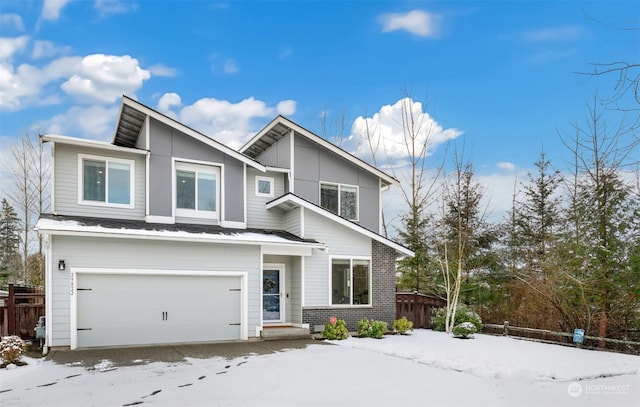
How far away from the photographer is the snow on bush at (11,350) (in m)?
9.16

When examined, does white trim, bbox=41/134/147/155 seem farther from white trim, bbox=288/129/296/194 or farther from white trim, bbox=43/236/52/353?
white trim, bbox=288/129/296/194

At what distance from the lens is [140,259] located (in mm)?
11859

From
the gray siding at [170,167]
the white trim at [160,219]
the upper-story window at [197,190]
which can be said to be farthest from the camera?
the upper-story window at [197,190]

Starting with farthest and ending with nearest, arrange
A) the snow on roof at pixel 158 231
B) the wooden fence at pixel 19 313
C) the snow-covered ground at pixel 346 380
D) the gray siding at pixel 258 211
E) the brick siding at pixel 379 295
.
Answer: the gray siding at pixel 258 211
the brick siding at pixel 379 295
the wooden fence at pixel 19 313
the snow on roof at pixel 158 231
the snow-covered ground at pixel 346 380

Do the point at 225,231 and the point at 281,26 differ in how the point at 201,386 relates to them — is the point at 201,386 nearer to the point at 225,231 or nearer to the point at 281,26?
the point at 225,231

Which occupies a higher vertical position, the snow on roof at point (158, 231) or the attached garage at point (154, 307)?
the snow on roof at point (158, 231)

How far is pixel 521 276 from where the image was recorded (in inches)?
628

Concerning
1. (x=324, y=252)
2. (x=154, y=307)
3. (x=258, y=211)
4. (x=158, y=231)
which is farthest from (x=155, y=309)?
(x=324, y=252)

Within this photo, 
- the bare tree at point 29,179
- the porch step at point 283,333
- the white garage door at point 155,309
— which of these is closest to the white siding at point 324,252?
the porch step at point 283,333

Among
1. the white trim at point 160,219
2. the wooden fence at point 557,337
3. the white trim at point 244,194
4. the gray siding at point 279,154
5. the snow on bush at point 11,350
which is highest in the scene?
the gray siding at point 279,154

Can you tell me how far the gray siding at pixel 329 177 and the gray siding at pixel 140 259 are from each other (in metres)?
3.76

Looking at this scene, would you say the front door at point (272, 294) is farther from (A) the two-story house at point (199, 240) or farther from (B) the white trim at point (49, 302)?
(B) the white trim at point (49, 302)

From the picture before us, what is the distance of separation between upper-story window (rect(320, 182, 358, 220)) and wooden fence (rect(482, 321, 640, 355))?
6104 mm

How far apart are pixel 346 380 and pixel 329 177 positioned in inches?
372
